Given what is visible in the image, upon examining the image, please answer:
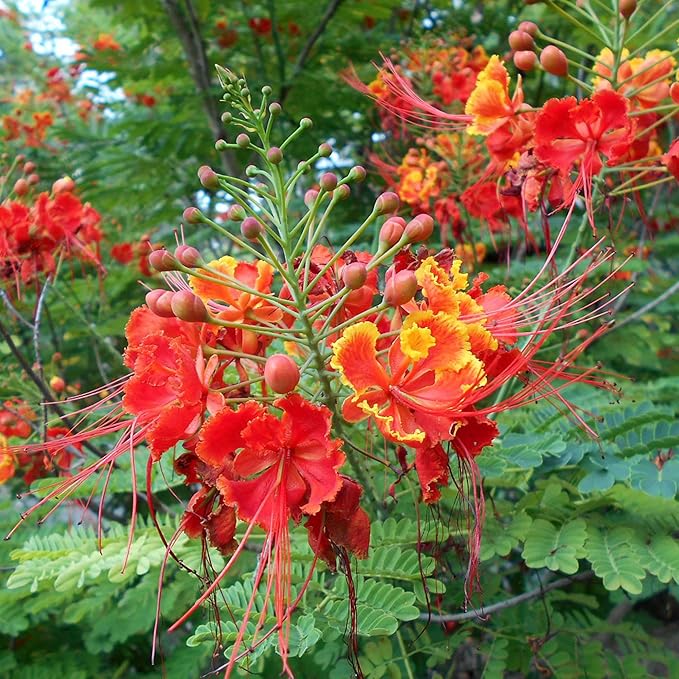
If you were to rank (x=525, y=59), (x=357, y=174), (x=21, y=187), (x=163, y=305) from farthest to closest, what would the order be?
(x=21, y=187) < (x=525, y=59) < (x=357, y=174) < (x=163, y=305)

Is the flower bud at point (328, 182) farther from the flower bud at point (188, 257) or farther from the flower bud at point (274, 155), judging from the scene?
the flower bud at point (188, 257)

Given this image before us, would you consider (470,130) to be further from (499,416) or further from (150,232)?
(150,232)

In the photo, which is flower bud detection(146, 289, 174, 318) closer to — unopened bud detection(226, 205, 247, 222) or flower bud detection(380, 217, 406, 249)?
unopened bud detection(226, 205, 247, 222)

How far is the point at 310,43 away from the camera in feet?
12.3

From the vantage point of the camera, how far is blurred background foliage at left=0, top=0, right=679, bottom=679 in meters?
1.67

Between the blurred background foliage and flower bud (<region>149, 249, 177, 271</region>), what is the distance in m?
0.75

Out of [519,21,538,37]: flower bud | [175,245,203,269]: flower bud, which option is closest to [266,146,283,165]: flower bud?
[175,245,203,269]: flower bud

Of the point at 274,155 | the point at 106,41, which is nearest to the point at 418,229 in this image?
the point at 274,155

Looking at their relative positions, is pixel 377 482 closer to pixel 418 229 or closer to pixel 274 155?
pixel 418 229

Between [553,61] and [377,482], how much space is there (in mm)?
1338

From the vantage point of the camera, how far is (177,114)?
3701 mm

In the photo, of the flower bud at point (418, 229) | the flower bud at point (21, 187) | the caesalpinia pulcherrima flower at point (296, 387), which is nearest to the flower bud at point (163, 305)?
the caesalpinia pulcherrima flower at point (296, 387)

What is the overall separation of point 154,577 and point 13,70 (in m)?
8.27

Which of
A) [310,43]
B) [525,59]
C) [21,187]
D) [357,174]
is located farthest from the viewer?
[310,43]
